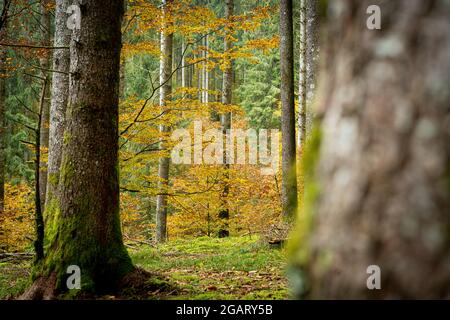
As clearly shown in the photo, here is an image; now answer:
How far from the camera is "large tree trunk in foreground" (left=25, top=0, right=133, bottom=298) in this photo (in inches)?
157

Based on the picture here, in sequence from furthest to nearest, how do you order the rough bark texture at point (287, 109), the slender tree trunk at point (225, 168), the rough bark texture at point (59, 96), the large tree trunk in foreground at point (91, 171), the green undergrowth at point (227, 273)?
the slender tree trunk at point (225, 168), the rough bark texture at point (287, 109), the rough bark texture at point (59, 96), the green undergrowth at point (227, 273), the large tree trunk in foreground at point (91, 171)

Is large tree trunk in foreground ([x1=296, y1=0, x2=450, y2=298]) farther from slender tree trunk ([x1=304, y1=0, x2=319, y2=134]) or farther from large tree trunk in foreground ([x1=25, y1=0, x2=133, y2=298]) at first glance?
slender tree trunk ([x1=304, y1=0, x2=319, y2=134])

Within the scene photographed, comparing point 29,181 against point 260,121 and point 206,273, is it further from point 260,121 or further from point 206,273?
point 206,273

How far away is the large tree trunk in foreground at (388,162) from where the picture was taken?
3.56 ft

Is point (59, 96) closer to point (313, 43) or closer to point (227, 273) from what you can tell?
point (227, 273)

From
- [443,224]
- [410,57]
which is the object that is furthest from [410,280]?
[410,57]

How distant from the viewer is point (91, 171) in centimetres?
412

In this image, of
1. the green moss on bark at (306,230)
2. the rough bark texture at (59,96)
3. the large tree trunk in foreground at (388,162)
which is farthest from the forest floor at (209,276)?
the large tree trunk in foreground at (388,162)

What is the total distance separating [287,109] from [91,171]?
6.06 metres

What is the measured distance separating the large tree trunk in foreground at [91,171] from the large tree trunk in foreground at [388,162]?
3195mm

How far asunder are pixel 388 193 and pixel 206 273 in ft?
16.6

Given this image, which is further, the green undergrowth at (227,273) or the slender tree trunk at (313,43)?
the slender tree trunk at (313,43)

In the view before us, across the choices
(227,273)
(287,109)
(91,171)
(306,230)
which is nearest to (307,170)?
(306,230)

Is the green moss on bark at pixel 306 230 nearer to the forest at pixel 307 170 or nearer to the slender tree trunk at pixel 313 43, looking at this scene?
the forest at pixel 307 170
